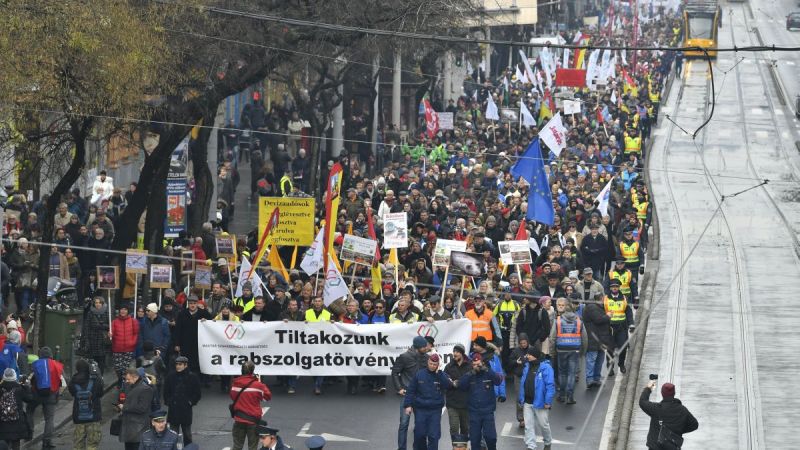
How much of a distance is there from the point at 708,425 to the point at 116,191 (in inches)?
537

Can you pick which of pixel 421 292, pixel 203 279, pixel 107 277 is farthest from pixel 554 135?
pixel 107 277

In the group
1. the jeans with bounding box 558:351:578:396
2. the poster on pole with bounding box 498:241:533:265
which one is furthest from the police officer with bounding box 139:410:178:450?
the poster on pole with bounding box 498:241:533:265

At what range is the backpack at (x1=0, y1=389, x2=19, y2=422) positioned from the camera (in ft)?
55.7

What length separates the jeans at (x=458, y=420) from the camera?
680 inches

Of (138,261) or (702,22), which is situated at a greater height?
(702,22)

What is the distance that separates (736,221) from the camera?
1481 inches

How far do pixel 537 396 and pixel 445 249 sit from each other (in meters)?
6.17

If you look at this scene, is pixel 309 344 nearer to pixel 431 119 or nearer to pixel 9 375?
pixel 9 375

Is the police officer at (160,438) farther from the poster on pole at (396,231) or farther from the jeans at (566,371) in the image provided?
the poster on pole at (396,231)

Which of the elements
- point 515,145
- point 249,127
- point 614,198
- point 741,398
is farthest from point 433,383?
point 249,127

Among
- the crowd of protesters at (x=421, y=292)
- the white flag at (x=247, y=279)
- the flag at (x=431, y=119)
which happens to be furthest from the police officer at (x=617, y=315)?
the flag at (x=431, y=119)

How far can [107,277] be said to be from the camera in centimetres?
2236

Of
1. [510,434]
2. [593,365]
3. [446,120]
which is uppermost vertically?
[446,120]

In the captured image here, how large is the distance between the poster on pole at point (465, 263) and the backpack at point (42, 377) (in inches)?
254
